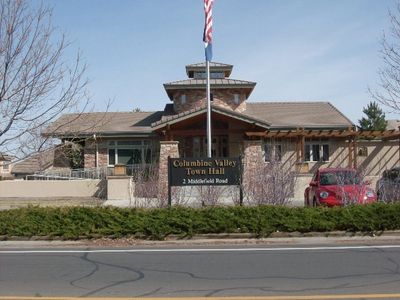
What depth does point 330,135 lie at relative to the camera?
3112 centimetres

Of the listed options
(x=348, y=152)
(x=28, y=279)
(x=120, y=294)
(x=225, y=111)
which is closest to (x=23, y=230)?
(x=28, y=279)

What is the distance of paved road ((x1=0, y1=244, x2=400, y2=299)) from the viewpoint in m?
7.48

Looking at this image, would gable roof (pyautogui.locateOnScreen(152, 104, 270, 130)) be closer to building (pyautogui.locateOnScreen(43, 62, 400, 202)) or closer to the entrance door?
building (pyautogui.locateOnScreen(43, 62, 400, 202))

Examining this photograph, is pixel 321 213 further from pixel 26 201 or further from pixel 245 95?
pixel 245 95

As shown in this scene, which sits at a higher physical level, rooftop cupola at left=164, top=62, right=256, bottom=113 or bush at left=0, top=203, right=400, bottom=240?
rooftop cupola at left=164, top=62, right=256, bottom=113

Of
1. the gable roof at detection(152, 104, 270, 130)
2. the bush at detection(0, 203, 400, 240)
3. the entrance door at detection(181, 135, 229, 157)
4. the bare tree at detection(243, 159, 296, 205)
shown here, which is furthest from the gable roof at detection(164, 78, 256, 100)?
the bush at detection(0, 203, 400, 240)

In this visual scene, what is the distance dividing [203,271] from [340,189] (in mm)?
7976

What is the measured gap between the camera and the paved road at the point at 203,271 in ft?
24.5

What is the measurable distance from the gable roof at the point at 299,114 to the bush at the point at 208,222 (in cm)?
2038

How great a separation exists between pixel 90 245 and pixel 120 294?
5171 mm

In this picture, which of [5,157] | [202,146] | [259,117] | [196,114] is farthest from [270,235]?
[259,117]

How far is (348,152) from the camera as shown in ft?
107

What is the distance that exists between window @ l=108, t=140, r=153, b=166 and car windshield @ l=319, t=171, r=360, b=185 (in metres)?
18.0

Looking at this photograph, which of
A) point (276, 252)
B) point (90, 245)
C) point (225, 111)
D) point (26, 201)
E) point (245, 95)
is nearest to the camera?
point (276, 252)
